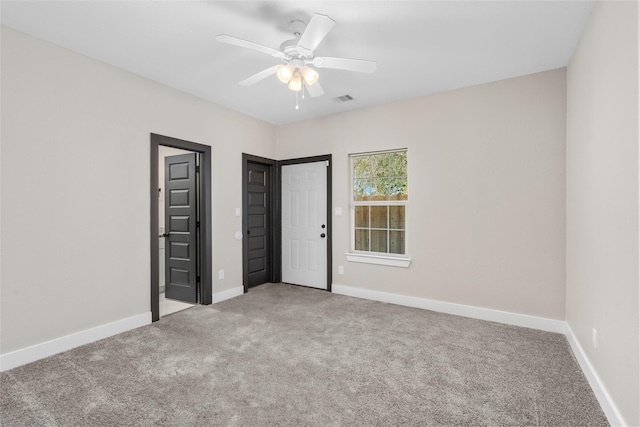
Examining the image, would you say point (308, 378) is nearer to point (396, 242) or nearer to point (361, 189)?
point (396, 242)

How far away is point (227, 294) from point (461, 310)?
120 inches

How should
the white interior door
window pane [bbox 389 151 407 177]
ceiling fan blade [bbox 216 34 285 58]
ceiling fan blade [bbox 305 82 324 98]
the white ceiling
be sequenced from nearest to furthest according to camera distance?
ceiling fan blade [bbox 216 34 285 58]
the white ceiling
ceiling fan blade [bbox 305 82 324 98]
window pane [bbox 389 151 407 177]
the white interior door

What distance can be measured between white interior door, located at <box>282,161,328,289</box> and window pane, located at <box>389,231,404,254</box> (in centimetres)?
101

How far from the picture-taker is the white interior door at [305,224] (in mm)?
4859

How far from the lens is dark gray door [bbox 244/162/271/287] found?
192 inches

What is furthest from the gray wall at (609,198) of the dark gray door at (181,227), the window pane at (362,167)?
the dark gray door at (181,227)

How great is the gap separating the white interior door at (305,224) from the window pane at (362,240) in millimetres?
508

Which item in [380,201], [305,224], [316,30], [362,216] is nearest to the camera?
[316,30]

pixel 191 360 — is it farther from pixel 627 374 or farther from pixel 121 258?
pixel 627 374

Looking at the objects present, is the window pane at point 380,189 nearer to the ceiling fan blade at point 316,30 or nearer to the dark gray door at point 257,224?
the dark gray door at point 257,224

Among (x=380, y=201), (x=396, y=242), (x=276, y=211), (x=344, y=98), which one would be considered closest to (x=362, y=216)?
(x=380, y=201)

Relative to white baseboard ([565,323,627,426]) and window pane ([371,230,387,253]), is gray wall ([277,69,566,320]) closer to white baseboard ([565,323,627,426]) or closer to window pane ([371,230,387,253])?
window pane ([371,230,387,253])

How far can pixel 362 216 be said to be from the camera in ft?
14.9

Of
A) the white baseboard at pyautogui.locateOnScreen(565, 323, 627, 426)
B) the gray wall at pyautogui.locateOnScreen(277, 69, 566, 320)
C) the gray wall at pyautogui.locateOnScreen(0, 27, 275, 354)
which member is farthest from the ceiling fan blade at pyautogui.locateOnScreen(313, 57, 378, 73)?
the white baseboard at pyautogui.locateOnScreen(565, 323, 627, 426)
